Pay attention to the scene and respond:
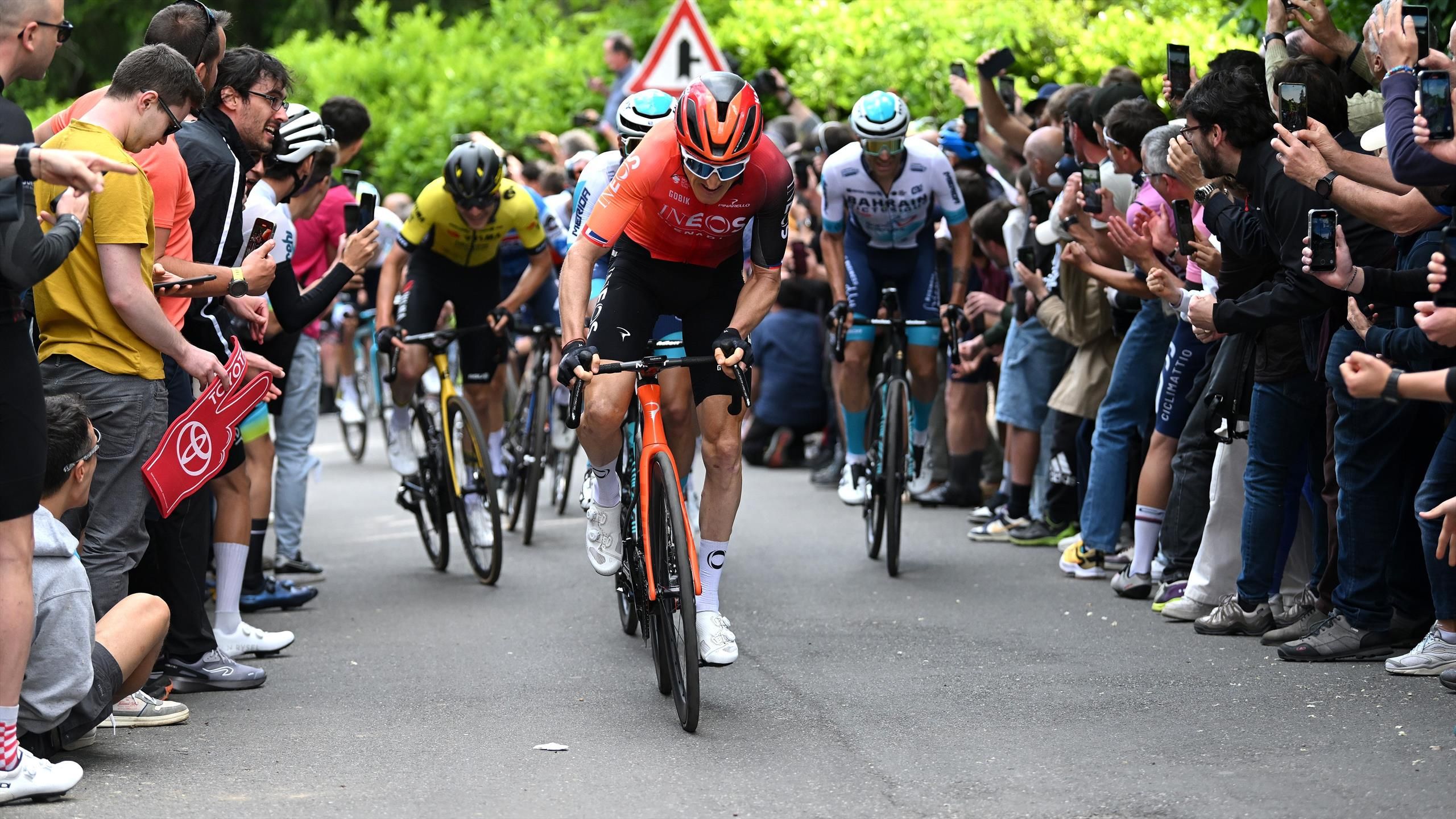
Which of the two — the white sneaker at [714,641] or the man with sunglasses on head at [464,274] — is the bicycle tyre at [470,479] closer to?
the man with sunglasses on head at [464,274]

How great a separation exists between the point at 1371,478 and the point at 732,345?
8.10ft

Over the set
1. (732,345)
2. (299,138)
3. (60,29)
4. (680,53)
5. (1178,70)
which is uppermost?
(680,53)

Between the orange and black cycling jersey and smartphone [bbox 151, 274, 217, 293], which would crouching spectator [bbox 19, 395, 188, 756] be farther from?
the orange and black cycling jersey

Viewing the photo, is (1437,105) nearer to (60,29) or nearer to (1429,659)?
(1429,659)

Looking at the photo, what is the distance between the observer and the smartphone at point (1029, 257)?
9.60m

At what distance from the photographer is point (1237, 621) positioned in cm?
739

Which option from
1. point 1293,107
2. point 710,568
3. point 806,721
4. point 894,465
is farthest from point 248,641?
point 1293,107

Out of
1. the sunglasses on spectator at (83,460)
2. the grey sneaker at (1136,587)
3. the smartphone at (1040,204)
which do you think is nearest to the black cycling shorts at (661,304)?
A: the sunglasses on spectator at (83,460)

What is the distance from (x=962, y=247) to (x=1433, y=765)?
5240 millimetres

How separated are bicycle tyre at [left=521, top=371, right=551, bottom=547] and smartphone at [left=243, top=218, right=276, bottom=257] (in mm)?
3558

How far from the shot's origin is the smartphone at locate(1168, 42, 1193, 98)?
779 cm

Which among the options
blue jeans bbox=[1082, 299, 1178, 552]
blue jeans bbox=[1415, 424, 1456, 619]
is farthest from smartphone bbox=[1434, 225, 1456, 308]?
blue jeans bbox=[1082, 299, 1178, 552]

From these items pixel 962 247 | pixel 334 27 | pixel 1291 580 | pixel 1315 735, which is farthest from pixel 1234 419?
pixel 334 27

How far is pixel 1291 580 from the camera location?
7.70 metres
